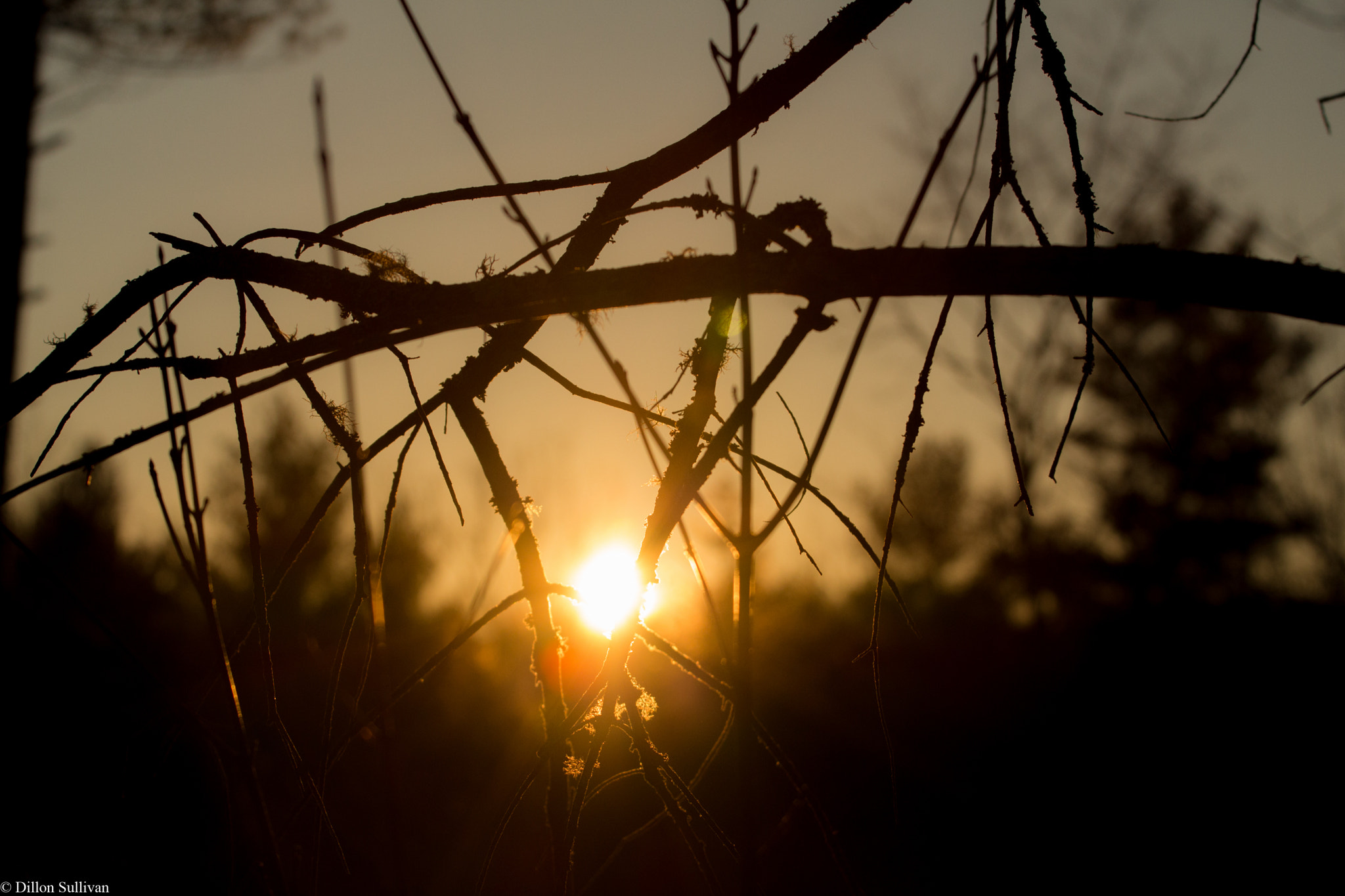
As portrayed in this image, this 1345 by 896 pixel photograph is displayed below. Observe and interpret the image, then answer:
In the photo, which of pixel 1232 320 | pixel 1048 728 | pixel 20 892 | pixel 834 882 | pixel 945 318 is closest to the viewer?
pixel 945 318

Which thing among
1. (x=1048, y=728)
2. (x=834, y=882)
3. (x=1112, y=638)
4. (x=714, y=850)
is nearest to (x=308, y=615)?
(x=834, y=882)

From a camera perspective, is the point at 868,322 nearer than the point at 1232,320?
Yes

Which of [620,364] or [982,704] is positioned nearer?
[620,364]

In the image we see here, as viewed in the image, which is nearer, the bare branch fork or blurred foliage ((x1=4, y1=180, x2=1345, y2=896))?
the bare branch fork

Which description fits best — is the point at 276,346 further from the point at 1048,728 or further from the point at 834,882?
the point at 1048,728

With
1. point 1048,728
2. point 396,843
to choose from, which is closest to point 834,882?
point 1048,728

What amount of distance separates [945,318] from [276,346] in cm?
72

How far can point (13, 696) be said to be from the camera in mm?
6977

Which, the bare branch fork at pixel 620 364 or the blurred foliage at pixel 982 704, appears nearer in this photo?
the bare branch fork at pixel 620 364

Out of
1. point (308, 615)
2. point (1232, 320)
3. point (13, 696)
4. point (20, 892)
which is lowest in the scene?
point (20, 892)

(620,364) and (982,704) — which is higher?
(982,704)

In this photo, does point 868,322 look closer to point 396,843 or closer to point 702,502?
point 702,502

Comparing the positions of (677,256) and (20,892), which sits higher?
(677,256)

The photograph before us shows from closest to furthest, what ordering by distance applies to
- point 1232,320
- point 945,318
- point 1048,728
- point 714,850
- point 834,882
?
point 945,318 < point 714,850 < point 834,882 < point 1048,728 < point 1232,320
